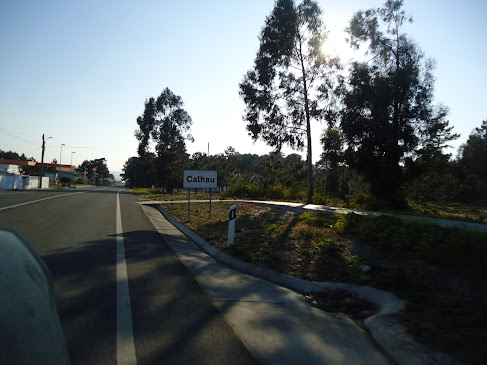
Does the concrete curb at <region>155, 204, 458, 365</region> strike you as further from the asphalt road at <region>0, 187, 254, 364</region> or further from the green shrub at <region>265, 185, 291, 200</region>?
the green shrub at <region>265, 185, 291, 200</region>

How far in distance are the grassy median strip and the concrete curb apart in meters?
0.17

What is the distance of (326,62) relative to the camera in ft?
71.8

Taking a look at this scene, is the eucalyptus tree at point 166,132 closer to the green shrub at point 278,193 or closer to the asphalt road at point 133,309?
the green shrub at point 278,193

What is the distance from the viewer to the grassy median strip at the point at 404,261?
12.3 feet

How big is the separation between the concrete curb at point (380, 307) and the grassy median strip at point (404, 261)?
0.17 metres

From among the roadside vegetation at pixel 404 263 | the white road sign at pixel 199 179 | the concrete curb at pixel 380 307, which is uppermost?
the white road sign at pixel 199 179

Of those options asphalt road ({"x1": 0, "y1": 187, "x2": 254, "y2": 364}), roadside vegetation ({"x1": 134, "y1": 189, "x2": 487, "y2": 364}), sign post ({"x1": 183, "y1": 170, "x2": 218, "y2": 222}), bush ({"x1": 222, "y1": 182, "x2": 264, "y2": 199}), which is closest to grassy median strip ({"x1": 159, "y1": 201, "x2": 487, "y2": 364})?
roadside vegetation ({"x1": 134, "y1": 189, "x2": 487, "y2": 364})

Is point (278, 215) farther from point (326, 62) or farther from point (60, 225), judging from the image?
point (326, 62)

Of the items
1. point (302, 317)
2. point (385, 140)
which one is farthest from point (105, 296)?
point (385, 140)

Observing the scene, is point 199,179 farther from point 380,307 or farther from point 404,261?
point 380,307

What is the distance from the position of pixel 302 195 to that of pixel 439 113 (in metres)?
10.8

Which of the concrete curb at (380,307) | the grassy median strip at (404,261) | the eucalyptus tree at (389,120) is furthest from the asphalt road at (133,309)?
the eucalyptus tree at (389,120)

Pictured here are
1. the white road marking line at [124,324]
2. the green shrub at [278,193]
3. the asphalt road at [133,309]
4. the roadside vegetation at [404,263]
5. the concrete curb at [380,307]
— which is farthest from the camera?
the green shrub at [278,193]

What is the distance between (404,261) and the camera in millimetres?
5980
